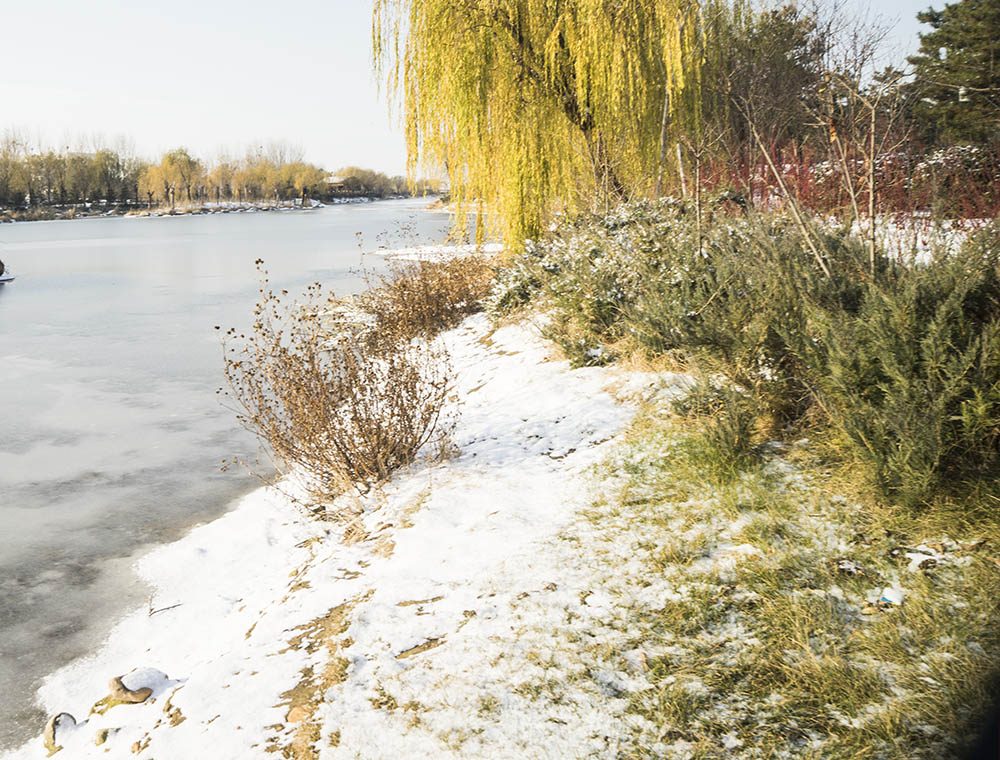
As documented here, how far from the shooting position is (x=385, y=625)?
3180 mm

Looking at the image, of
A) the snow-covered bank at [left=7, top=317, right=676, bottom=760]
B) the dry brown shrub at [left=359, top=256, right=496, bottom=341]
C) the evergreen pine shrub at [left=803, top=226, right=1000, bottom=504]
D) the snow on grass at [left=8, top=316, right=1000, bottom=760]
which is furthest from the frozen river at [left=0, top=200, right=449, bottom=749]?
the evergreen pine shrub at [left=803, top=226, right=1000, bottom=504]

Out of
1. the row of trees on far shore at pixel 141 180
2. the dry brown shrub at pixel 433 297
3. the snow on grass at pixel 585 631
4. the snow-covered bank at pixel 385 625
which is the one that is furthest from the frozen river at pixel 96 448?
the row of trees on far shore at pixel 141 180

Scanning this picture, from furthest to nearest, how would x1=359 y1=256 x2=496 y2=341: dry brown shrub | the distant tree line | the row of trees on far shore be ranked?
the row of trees on far shore → x1=359 y1=256 x2=496 y2=341: dry brown shrub → the distant tree line

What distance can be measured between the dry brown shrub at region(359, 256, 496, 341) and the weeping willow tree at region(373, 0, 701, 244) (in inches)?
74.7

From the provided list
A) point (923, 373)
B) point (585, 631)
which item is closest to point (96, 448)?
point (585, 631)

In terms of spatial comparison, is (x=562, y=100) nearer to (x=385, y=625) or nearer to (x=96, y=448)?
(x=96, y=448)

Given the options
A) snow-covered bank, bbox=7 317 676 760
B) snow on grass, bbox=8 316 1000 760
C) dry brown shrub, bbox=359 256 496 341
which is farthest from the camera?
dry brown shrub, bbox=359 256 496 341

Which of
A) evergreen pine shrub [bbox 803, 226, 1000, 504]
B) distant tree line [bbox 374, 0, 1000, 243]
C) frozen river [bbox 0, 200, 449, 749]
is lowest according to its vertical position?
frozen river [bbox 0, 200, 449, 749]

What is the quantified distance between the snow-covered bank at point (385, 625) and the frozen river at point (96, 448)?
0.94 ft

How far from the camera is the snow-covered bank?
253 centimetres

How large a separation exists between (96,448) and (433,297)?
5.36 meters

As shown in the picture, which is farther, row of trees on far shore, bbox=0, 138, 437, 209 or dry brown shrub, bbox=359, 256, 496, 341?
row of trees on far shore, bbox=0, 138, 437, 209

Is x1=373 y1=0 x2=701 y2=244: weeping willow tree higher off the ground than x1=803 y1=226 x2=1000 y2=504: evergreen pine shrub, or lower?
higher

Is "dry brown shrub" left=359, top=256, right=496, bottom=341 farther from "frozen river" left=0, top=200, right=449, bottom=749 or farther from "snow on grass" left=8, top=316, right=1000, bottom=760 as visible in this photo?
"snow on grass" left=8, top=316, right=1000, bottom=760
